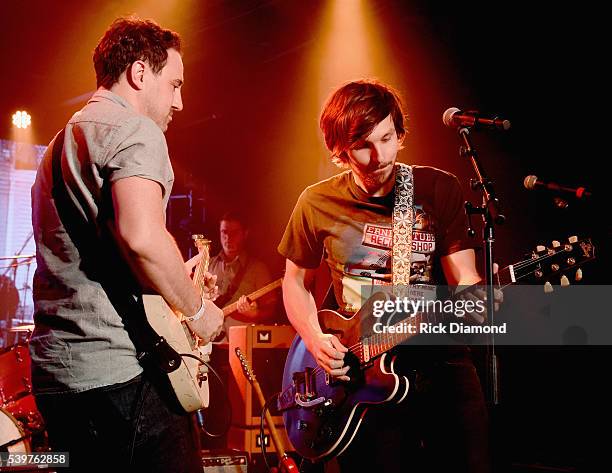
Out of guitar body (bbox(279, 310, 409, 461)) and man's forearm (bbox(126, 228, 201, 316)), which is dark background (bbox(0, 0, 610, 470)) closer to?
guitar body (bbox(279, 310, 409, 461))

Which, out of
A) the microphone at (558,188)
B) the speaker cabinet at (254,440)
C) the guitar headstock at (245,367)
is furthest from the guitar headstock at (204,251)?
the speaker cabinet at (254,440)

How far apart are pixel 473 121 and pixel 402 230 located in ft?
2.10

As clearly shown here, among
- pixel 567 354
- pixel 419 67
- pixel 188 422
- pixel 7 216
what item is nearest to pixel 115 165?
pixel 188 422

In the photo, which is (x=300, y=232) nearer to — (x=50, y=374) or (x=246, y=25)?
(x=50, y=374)

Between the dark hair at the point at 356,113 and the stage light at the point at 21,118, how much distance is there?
309 inches

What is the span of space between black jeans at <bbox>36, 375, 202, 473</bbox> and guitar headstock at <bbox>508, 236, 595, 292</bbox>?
1.65 meters

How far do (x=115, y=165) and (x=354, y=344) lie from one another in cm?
169

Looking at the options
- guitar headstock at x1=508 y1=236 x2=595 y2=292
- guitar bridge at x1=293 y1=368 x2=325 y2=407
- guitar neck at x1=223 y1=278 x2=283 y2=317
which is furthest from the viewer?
guitar neck at x1=223 y1=278 x2=283 y2=317

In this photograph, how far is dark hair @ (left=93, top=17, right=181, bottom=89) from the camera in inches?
88.2

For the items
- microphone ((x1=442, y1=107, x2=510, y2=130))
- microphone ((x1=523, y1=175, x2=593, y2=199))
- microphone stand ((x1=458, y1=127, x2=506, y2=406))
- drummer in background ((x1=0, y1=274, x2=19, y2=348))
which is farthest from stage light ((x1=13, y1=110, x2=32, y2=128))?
microphone ((x1=523, y1=175, x2=593, y2=199))

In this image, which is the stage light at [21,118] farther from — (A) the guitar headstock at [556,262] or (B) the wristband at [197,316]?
(A) the guitar headstock at [556,262]

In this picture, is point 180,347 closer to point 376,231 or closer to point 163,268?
point 163,268

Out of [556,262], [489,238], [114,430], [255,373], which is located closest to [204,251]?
[114,430]

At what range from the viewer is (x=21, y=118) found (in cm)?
969
